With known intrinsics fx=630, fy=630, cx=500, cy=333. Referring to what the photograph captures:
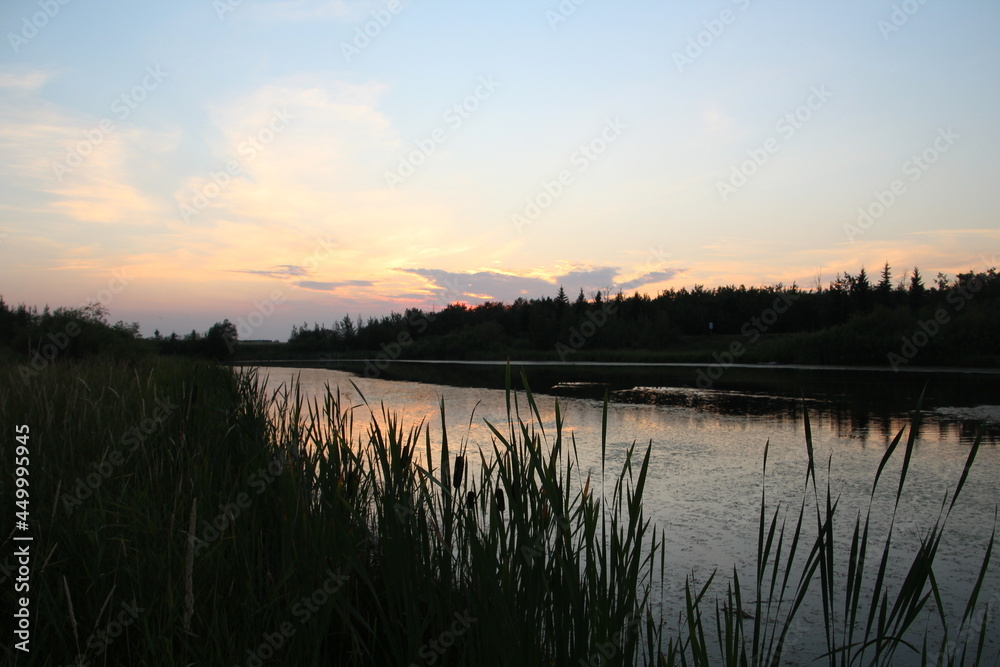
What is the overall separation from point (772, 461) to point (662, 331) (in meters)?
37.5

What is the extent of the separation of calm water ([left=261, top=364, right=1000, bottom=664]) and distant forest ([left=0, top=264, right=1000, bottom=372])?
18.7 feet

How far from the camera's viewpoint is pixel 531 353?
47.5m

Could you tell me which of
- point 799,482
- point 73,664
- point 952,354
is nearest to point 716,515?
A: point 799,482

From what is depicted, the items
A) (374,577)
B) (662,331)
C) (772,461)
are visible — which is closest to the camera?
(374,577)

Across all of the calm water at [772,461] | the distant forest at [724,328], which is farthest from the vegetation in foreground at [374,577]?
the distant forest at [724,328]

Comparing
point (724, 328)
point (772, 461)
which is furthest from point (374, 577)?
point (724, 328)

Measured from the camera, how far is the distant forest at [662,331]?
13484mm

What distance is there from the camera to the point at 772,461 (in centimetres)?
754

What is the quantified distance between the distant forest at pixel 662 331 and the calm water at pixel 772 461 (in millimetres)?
5712

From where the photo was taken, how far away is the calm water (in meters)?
4.32

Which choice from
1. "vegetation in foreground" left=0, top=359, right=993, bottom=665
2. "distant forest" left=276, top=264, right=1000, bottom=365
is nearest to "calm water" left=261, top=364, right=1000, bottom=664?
"vegetation in foreground" left=0, top=359, right=993, bottom=665

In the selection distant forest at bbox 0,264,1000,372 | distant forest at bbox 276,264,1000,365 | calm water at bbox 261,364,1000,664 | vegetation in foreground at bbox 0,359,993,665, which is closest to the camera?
vegetation in foreground at bbox 0,359,993,665

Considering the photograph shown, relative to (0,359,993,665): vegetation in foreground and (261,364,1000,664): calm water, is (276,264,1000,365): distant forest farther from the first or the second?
(0,359,993,665): vegetation in foreground

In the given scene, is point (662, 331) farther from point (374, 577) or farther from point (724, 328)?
point (374, 577)
